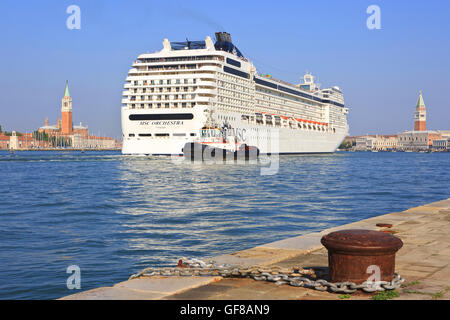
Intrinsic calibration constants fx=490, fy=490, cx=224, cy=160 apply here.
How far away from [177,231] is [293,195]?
10.7 meters

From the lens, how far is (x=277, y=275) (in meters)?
5.87

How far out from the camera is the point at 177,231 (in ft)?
43.9

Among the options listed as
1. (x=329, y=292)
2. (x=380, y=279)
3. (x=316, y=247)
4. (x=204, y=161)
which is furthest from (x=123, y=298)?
(x=204, y=161)

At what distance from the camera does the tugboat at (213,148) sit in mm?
53406

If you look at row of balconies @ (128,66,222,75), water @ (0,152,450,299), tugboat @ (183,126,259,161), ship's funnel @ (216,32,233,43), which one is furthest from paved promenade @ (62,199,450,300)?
ship's funnel @ (216,32,233,43)

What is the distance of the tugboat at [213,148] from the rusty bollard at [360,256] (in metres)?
47.7

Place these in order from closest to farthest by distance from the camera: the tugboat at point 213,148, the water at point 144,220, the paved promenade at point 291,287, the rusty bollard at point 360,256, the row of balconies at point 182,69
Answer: the paved promenade at point 291,287 < the rusty bollard at point 360,256 < the water at point 144,220 < the tugboat at point 213,148 < the row of balconies at point 182,69

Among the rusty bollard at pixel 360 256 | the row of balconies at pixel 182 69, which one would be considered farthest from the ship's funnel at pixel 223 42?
the rusty bollard at pixel 360 256

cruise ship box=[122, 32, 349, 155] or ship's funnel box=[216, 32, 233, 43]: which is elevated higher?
ship's funnel box=[216, 32, 233, 43]

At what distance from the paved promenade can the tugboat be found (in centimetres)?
4387

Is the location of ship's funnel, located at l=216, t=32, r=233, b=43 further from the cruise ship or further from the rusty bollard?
the rusty bollard

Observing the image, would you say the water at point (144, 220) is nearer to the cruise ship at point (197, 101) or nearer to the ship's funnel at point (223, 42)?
the cruise ship at point (197, 101)

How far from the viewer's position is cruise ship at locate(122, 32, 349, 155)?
5953 centimetres
